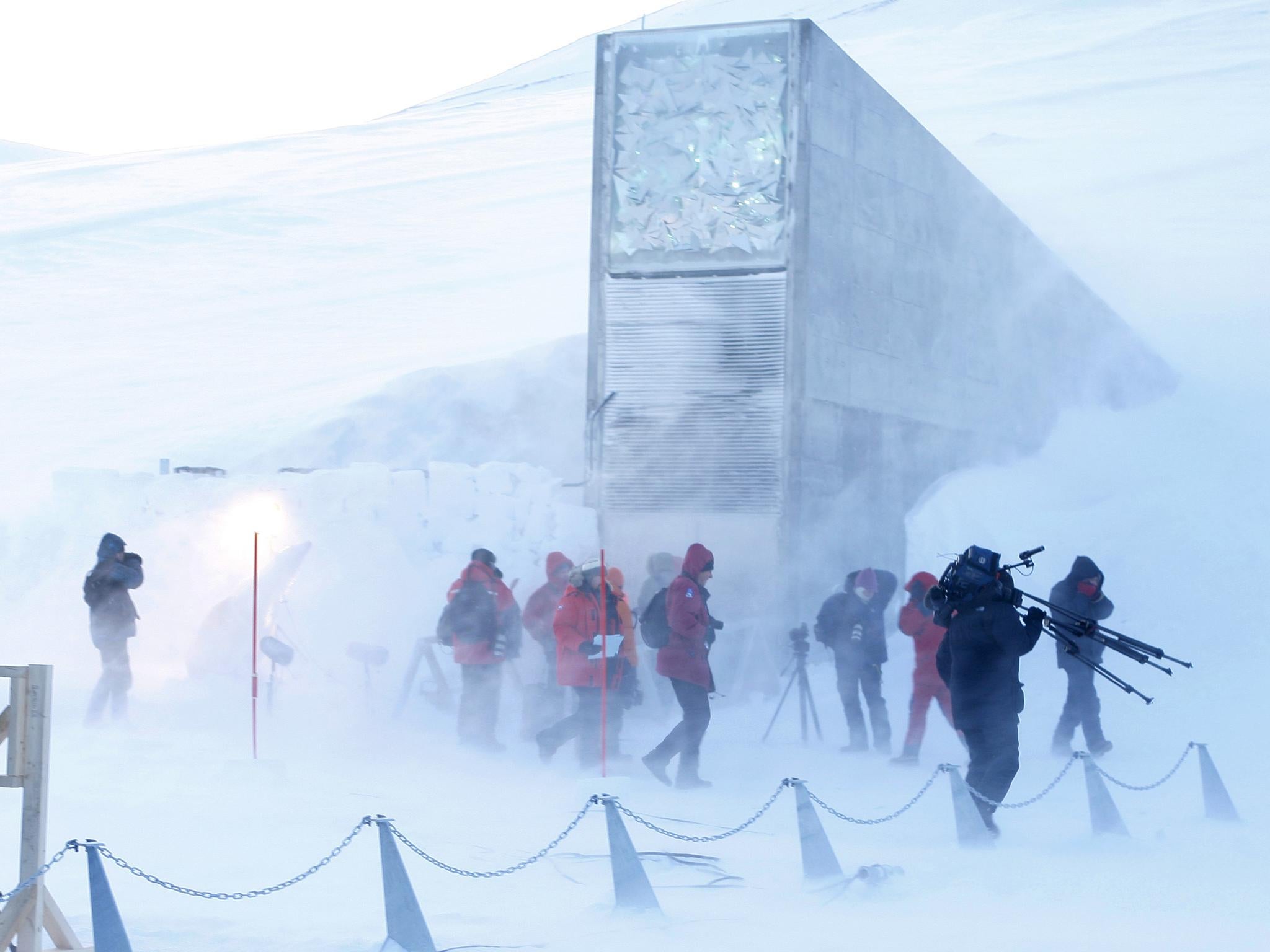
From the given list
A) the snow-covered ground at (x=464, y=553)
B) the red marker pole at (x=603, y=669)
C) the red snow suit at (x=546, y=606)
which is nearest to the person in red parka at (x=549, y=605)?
the red snow suit at (x=546, y=606)

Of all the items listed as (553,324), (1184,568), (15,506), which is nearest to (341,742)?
(1184,568)

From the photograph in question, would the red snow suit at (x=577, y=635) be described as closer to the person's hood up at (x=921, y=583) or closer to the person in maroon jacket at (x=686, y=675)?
the person in maroon jacket at (x=686, y=675)

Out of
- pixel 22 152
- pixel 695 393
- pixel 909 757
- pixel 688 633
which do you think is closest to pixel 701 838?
pixel 688 633

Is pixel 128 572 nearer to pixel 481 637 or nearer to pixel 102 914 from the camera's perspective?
pixel 481 637

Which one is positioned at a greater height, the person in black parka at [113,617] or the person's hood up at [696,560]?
the person's hood up at [696,560]

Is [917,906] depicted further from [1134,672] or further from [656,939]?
[1134,672]

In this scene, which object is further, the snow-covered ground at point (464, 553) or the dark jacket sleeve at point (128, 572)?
the dark jacket sleeve at point (128, 572)

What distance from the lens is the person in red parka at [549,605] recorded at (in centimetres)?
1200

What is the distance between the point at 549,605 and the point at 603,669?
1.45 m

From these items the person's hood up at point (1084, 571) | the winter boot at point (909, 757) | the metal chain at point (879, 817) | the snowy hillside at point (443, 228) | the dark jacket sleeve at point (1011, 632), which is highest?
the snowy hillside at point (443, 228)

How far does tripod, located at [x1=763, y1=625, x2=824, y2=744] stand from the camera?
491 inches

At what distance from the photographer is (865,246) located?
50.0ft

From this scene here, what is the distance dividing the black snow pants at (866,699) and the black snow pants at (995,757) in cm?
317

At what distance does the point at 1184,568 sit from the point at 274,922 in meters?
11.3
